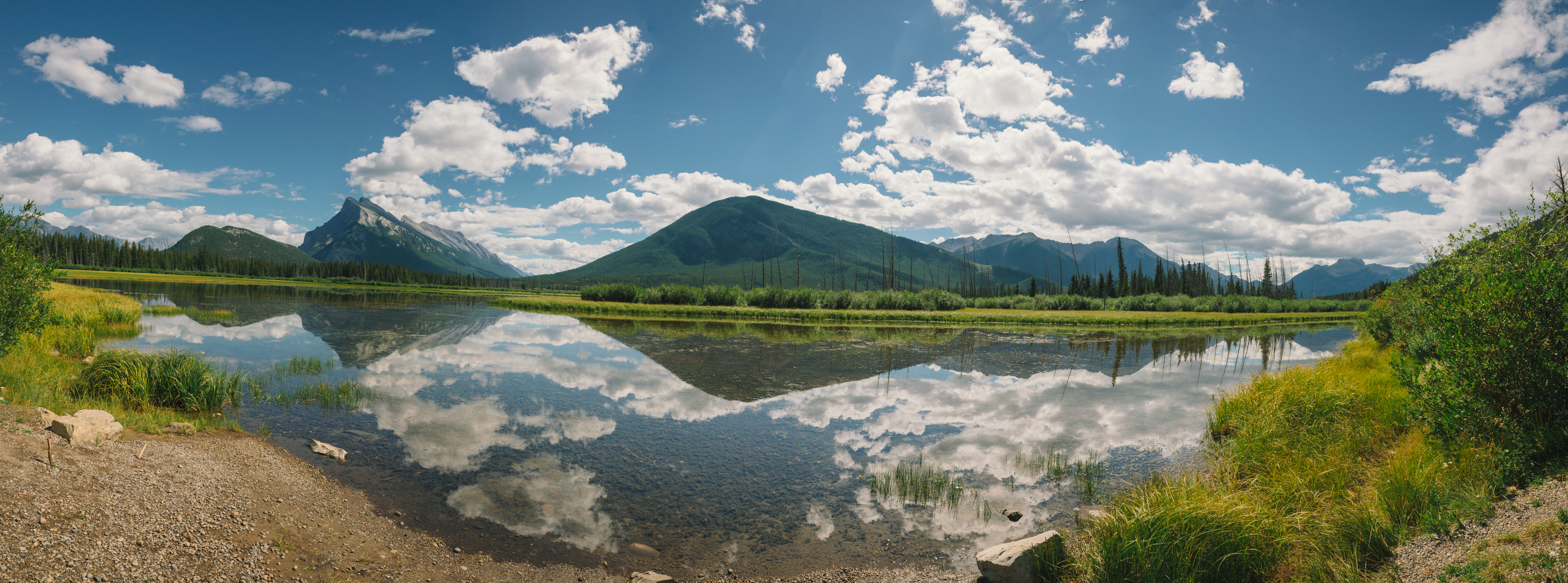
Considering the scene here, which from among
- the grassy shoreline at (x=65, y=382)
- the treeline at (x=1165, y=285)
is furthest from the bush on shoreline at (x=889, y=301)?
the grassy shoreline at (x=65, y=382)

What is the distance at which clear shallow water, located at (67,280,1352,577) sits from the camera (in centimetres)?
844

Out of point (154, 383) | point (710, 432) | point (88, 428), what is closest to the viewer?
point (88, 428)

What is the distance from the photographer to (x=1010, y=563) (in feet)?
22.3

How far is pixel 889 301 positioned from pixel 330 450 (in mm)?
68801

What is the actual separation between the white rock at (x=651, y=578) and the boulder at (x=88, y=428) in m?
8.18

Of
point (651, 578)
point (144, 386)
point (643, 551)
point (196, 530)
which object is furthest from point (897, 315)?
point (196, 530)

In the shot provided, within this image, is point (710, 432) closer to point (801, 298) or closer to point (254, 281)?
point (801, 298)

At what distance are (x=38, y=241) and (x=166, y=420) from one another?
521 cm

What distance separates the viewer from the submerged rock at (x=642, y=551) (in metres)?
7.71

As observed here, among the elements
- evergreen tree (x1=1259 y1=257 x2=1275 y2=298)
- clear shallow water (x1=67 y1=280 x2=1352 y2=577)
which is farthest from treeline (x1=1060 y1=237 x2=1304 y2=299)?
clear shallow water (x1=67 y1=280 x2=1352 y2=577)

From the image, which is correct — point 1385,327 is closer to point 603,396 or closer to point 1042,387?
point 1042,387

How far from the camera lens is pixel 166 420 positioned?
11062 millimetres

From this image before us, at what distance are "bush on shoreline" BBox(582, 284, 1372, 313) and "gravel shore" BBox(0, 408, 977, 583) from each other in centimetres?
6664

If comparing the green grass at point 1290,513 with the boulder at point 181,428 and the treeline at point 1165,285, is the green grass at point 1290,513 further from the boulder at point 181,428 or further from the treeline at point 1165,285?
the treeline at point 1165,285
